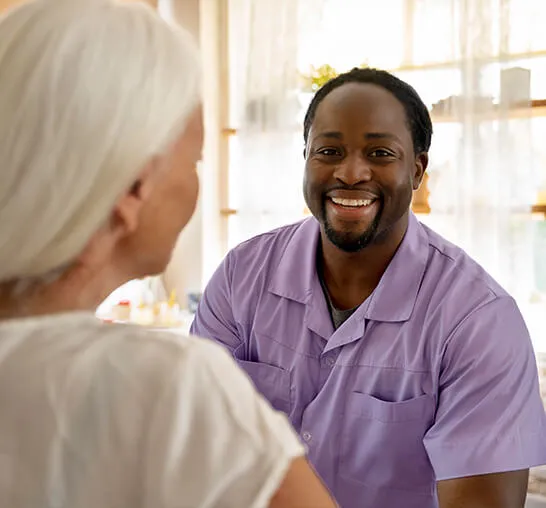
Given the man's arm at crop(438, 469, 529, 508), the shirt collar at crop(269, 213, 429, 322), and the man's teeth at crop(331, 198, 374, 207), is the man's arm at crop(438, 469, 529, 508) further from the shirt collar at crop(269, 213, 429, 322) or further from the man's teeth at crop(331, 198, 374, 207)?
the man's teeth at crop(331, 198, 374, 207)

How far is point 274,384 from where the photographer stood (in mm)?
1261

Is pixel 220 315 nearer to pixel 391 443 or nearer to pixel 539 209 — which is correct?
pixel 391 443

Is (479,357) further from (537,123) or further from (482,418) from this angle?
(537,123)

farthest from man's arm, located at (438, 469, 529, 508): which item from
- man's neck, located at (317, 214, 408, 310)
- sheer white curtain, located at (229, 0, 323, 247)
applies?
sheer white curtain, located at (229, 0, 323, 247)

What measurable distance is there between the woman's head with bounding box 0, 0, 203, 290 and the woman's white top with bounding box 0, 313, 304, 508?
92 millimetres

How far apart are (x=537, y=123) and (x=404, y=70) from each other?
618 millimetres

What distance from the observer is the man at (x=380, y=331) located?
3.51 ft

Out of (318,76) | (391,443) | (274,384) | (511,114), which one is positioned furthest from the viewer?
(318,76)

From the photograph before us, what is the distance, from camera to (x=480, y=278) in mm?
1169

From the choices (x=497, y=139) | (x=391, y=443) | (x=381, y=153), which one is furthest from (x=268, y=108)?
(x=391, y=443)

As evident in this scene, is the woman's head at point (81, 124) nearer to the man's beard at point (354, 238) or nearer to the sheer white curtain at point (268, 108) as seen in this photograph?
the man's beard at point (354, 238)

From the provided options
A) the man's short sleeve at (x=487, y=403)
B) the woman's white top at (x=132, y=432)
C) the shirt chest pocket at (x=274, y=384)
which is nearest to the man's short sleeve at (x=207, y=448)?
the woman's white top at (x=132, y=432)

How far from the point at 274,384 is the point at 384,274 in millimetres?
280

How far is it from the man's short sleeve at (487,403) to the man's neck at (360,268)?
0.80 ft
